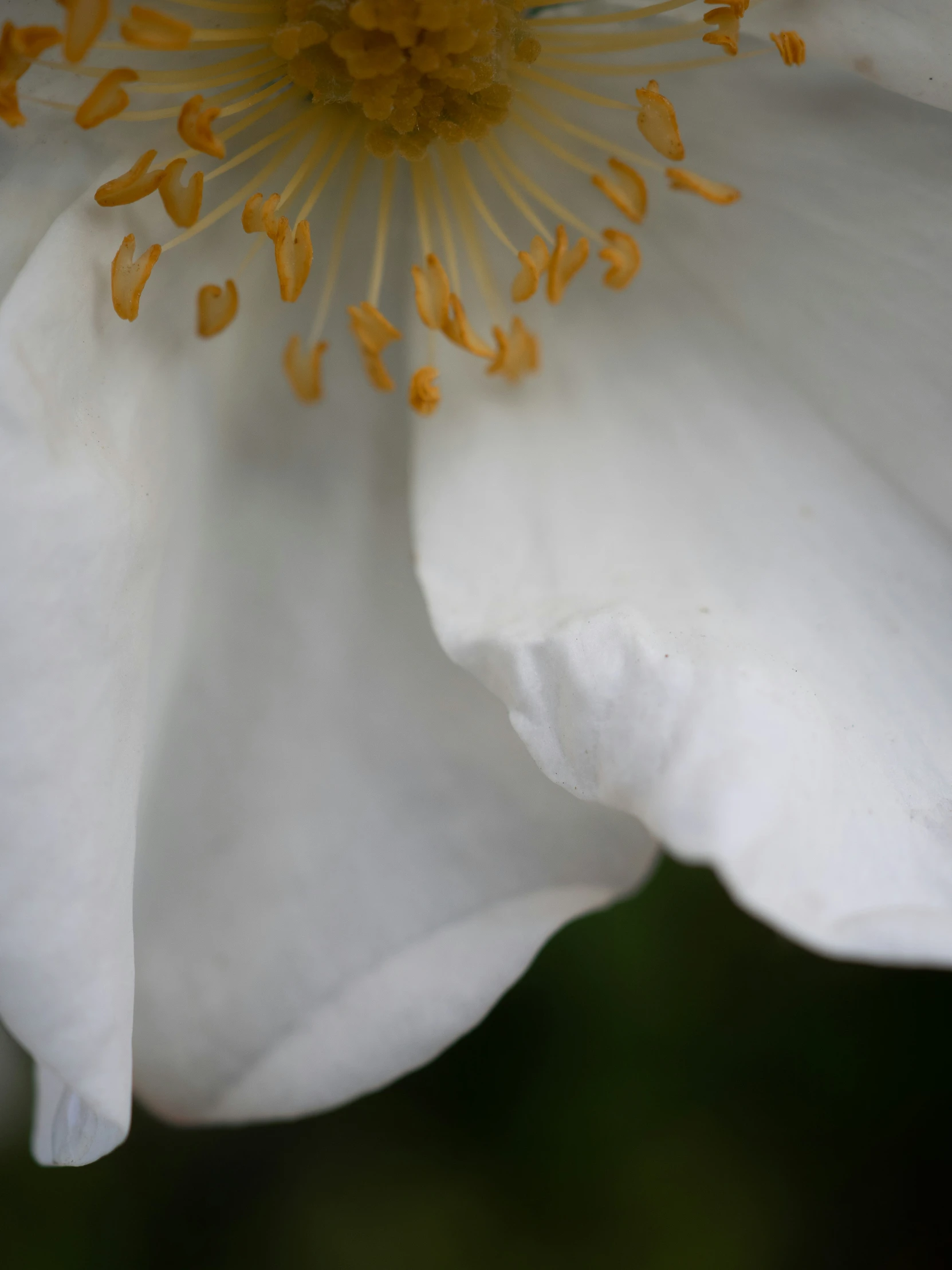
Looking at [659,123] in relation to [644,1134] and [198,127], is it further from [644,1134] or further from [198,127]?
[644,1134]

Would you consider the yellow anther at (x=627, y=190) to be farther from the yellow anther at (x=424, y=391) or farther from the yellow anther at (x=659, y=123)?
the yellow anther at (x=424, y=391)

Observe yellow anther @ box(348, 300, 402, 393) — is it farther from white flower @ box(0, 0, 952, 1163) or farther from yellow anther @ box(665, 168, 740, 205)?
yellow anther @ box(665, 168, 740, 205)

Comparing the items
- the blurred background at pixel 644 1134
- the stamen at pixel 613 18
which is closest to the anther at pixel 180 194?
the stamen at pixel 613 18

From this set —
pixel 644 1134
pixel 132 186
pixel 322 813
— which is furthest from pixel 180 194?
pixel 644 1134

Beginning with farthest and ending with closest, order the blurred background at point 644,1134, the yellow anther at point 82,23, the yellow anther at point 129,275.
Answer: the blurred background at point 644,1134 < the yellow anther at point 129,275 < the yellow anther at point 82,23

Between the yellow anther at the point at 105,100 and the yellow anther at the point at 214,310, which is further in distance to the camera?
the yellow anther at the point at 214,310

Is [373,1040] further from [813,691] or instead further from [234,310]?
[234,310]
